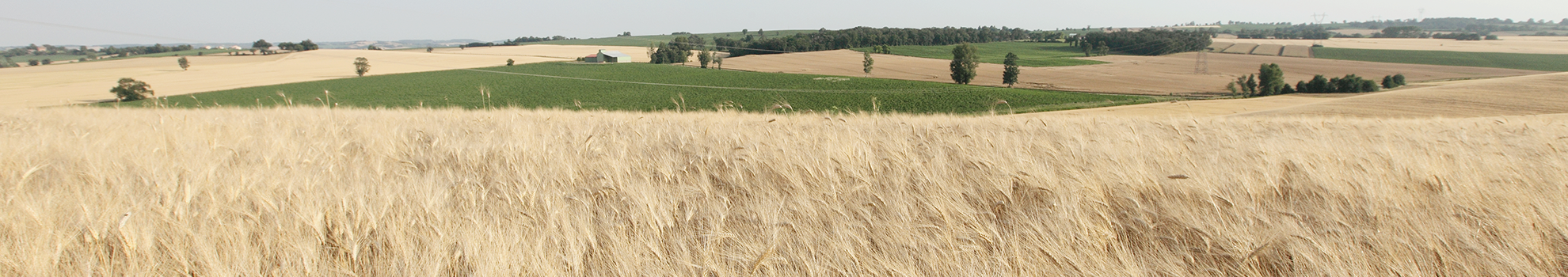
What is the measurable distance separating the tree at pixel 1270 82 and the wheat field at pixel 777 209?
55.4m

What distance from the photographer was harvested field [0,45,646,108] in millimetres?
43438

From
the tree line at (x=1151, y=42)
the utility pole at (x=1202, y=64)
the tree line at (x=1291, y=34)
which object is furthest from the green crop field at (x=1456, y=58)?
the tree line at (x=1291, y=34)

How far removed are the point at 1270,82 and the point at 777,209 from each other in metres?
60.8

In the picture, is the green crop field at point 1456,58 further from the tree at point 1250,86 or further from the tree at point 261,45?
the tree at point 261,45

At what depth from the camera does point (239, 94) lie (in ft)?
150

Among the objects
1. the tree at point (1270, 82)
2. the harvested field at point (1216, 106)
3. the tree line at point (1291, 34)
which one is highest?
the tree line at point (1291, 34)

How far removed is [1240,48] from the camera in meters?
78.9

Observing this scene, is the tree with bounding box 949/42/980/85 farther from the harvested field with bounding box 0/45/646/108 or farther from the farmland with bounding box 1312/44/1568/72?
the harvested field with bounding box 0/45/646/108

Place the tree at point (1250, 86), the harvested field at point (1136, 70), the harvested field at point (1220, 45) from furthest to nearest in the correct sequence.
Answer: the harvested field at point (1220, 45) < the harvested field at point (1136, 70) < the tree at point (1250, 86)

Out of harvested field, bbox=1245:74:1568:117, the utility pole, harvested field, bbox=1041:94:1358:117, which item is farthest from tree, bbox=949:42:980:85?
harvested field, bbox=1245:74:1568:117

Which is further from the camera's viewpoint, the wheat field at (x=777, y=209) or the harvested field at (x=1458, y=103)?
the harvested field at (x=1458, y=103)

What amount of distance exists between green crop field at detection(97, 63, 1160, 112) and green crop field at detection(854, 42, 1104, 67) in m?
23.8

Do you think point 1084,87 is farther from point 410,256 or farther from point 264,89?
point 264,89

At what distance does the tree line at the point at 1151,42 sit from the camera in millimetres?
78625
